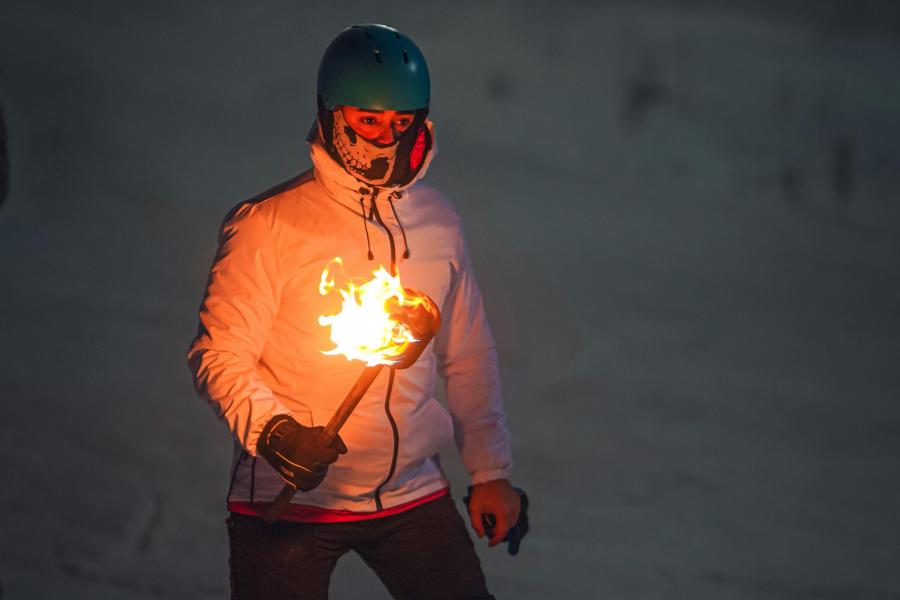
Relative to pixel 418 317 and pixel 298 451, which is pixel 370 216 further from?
pixel 298 451

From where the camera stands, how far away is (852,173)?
17578mm

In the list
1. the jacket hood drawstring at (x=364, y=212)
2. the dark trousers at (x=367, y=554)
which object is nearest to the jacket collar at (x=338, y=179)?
the jacket hood drawstring at (x=364, y=212)

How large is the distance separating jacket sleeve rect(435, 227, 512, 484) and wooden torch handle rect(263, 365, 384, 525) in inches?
28.8

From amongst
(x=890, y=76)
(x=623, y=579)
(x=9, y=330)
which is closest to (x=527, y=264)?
(x=9, y=330)

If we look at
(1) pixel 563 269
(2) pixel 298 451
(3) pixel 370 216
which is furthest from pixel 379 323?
(1) pixel 563 269

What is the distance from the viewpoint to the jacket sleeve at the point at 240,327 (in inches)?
133

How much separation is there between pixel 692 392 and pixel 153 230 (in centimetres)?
527

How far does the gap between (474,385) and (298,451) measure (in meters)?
0.89

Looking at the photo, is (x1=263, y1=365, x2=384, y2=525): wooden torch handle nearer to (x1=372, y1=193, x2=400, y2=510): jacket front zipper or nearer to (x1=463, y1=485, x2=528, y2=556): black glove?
(x1=372, y1=193, x2=400, y2=510): jacket front zipper

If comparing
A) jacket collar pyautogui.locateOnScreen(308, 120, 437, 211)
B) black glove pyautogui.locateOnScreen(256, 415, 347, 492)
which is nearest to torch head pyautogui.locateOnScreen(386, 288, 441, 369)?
black glove pyautogui.locateOnScreen(256, 415, 347, 492)

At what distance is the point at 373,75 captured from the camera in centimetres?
359

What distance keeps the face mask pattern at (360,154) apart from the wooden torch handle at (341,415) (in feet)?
2.06

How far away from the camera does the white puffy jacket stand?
348 centimetres

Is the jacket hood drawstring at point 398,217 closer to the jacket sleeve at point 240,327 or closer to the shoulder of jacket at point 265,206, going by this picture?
the shoulder of jacket at point 265,206
